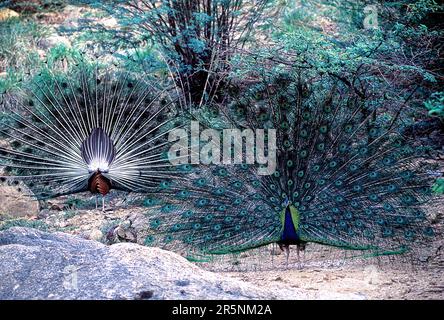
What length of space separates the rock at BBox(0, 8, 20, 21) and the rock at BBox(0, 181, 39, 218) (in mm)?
6032

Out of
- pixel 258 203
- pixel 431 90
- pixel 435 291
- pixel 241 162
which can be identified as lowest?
pixel 435 291

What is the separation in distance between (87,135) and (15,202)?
1.29m

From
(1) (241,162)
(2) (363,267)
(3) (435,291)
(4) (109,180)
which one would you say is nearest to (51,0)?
(4) (109,180)

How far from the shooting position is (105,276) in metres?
4.20

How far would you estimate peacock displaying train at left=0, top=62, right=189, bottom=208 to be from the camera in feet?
23.1

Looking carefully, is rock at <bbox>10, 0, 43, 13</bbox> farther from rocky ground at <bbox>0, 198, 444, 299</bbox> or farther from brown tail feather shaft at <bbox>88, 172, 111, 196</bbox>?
rocky ground at <bbox>0, 198, 444, 299</bbox>

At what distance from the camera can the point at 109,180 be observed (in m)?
7.04

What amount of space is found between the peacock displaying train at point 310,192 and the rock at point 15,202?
7.39 feet

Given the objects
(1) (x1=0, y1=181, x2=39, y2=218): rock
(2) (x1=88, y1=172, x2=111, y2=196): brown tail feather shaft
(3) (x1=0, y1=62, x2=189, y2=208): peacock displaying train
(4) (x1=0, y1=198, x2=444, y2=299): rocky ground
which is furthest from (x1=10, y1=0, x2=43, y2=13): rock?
(4) (x1=0, y1=198, x2=444, y2=299): rocky ground

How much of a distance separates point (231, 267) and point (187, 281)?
1757 mm

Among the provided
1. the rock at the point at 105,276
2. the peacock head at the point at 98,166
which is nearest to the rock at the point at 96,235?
the peacock head at the point at 98,166

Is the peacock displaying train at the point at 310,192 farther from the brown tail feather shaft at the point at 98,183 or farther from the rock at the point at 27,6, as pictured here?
the rock at the point at 27,6

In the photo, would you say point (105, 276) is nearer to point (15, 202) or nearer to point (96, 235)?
point (96, 235)

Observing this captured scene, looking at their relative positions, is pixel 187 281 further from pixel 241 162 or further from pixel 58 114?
pixel 58 114
